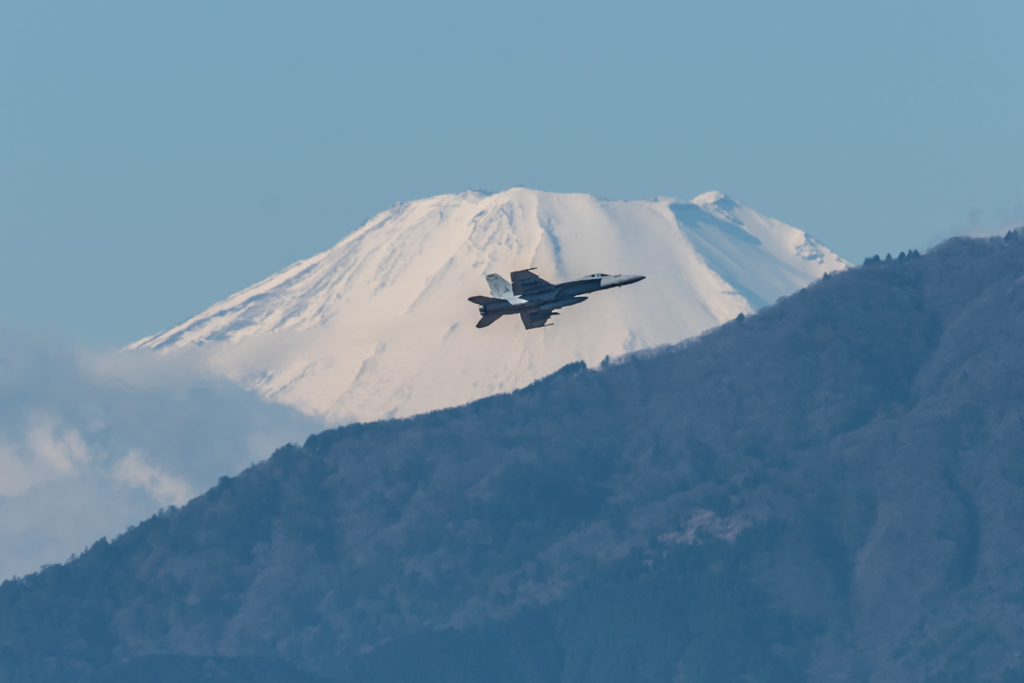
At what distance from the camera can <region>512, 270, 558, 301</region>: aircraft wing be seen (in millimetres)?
157875

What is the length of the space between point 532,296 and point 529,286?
1012 millimetres

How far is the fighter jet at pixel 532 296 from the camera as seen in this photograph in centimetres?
15838

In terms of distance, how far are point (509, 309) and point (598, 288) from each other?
32.2 feet

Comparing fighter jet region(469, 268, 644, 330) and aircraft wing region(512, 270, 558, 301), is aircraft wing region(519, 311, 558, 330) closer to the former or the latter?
fighter jet region(469, 268, 644, 330)

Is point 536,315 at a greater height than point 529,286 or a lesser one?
lesser

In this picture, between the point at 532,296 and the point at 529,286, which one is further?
the point at 532,296

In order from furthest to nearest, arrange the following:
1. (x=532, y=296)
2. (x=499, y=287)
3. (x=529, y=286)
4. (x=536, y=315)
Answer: (x=499, y=287) → (x=536, y=315) → (x=532, y=296) → (x=529, y=286)

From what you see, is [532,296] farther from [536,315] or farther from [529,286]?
[536,315]

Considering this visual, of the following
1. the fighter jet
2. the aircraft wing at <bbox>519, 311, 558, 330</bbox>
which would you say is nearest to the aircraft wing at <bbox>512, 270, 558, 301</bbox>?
the fighter jet

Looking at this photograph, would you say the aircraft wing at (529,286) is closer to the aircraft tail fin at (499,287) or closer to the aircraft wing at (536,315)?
the aircraft wing at (536,315)

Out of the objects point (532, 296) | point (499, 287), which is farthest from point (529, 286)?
point (499, 287)

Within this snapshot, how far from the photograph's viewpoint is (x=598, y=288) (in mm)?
163625

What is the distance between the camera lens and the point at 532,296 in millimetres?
159000

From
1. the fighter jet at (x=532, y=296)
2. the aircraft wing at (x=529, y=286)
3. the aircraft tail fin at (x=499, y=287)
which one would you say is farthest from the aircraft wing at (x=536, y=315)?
the aircraft tail fin at (x=499, y=287)
